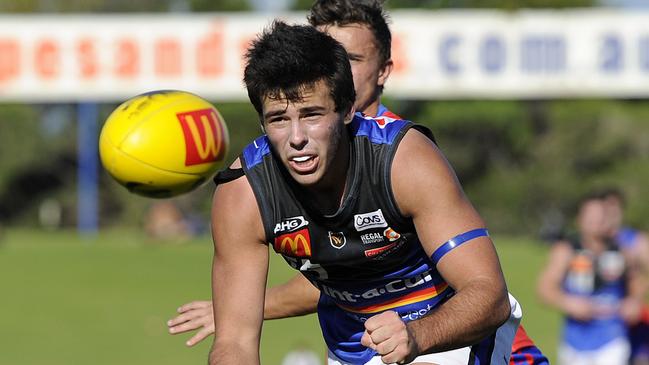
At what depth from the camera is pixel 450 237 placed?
4.48 metres

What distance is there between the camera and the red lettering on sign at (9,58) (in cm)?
3108

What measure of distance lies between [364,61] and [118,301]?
16721 mm

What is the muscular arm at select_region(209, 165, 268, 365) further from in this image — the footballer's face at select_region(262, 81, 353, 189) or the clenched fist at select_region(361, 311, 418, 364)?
the clenched fist at select_region(361, 311, 418, 364)

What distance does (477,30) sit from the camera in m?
29.2

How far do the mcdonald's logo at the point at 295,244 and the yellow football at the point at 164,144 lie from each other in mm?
981

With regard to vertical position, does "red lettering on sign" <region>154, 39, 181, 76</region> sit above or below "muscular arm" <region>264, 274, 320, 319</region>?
below

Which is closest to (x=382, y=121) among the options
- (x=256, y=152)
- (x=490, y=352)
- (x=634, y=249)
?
(x=256, y=152)

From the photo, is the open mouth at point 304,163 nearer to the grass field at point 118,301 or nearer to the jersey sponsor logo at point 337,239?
the jersey sponsor logo at point 337,239

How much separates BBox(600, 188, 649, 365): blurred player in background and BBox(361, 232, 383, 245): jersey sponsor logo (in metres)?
6.12

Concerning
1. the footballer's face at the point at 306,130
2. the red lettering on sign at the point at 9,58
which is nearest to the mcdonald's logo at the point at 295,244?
the footballer's face at the point at 306,130

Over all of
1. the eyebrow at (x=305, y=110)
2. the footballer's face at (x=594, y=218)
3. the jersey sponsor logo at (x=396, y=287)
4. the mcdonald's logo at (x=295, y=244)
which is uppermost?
the eyebrow at (x=305, y=110)

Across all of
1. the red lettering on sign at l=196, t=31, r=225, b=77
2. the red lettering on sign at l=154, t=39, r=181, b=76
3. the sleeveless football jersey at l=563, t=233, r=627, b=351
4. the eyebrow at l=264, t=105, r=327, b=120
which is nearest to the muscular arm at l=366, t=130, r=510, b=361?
the eyebrow at l=264, t=105, r=327, b=120

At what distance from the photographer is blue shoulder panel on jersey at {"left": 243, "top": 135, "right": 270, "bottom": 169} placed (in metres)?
4.83

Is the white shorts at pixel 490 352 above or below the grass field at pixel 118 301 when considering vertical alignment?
above
